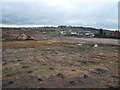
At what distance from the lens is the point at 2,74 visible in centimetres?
473

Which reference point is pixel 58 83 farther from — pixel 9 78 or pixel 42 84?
pixel 9 78

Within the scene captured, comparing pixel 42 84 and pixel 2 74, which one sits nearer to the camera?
pixel 42 84

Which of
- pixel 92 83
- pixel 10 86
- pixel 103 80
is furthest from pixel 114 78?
pixel 10 86

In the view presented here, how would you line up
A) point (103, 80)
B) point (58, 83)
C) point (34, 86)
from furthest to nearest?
point (103, 80) → point (58, 83) → point (34, 86)

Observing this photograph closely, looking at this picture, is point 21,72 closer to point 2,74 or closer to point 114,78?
point 2,74

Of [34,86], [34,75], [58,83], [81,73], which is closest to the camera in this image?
[34,86]

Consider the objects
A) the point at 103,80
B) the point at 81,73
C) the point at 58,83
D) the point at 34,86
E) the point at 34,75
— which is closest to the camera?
the point at 34,86

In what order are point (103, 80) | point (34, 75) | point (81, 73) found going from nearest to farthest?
point (103, 80)
point (34, 75)
point (81, 73)

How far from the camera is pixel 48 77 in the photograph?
439cm

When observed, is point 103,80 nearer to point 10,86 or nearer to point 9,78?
point 10,86

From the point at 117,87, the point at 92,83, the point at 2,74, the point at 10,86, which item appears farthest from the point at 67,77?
the point at 2,74

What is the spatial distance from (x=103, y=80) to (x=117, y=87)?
0.61 meters

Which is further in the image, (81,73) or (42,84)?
(81,73)

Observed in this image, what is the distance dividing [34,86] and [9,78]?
138 centimetres
